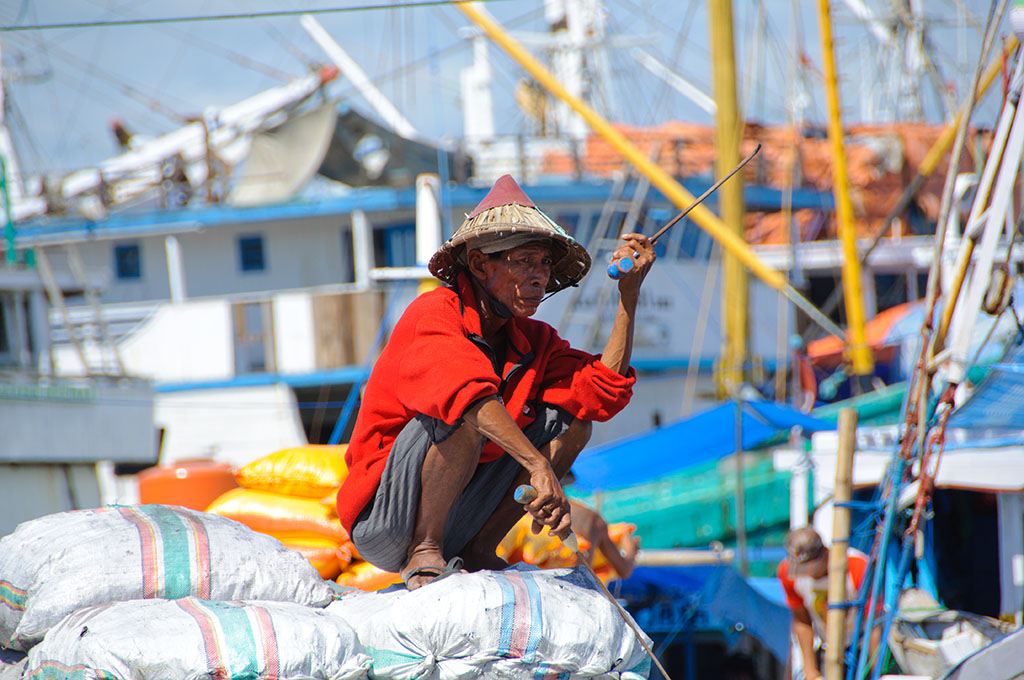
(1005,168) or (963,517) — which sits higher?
(1005,168)

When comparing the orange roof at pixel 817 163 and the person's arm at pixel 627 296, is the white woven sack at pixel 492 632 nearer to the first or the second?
the person's arm at pixel 627 296

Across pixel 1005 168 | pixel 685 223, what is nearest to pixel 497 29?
pixel 685 223

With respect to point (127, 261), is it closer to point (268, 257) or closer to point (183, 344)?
point (183, 344)

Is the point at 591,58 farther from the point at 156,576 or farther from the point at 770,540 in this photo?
the point at 156,576

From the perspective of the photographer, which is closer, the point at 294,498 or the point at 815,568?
the point at 294,498

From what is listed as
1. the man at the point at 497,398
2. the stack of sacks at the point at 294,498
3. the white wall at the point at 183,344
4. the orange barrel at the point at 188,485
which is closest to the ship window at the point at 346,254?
the white wall at the point at 183,344

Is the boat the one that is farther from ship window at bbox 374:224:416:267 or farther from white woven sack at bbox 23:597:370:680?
white woven sack at bbox 23:597:370:680

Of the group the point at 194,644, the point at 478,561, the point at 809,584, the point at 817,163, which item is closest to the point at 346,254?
the point at 817,163

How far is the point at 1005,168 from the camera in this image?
3475 mm

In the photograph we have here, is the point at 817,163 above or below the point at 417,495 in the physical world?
above

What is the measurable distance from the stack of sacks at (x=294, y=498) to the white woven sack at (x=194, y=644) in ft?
4.44

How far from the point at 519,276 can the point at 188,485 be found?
307 cm

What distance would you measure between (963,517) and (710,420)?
2.18 metres

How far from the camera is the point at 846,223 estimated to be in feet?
37.5
